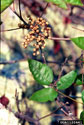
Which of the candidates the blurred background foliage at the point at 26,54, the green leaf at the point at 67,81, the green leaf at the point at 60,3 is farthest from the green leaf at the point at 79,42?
the blurred background foliage at the point at 26,54

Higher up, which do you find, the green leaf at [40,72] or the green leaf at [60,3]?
the green leaf at [60,3]

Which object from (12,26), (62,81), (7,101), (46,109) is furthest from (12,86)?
(12,26)

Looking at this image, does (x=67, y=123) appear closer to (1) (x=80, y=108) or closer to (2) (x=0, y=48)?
(1) (x=80, y=108)

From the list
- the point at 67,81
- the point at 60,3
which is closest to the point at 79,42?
the point at 60,3

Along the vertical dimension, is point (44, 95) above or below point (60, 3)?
below

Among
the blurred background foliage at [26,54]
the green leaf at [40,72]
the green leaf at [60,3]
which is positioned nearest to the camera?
the green leaf at [60,3]

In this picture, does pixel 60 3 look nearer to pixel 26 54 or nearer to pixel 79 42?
pixel 79 42

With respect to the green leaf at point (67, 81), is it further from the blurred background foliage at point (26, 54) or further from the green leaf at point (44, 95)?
the blurred background foliage at point (26, 54)
